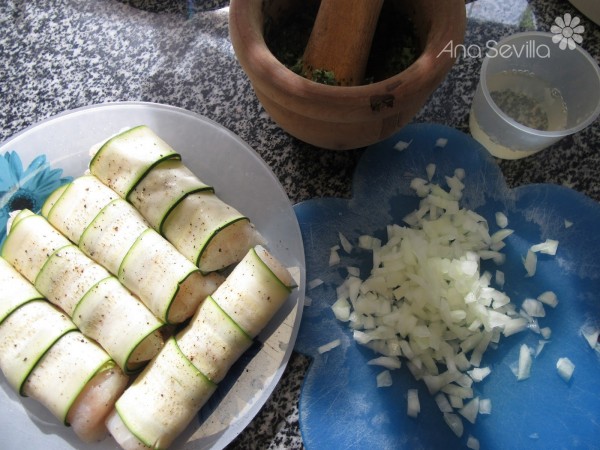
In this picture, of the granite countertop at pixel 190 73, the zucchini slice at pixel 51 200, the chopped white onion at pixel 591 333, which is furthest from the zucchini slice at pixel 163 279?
the chopped white onion at pixel 591 333

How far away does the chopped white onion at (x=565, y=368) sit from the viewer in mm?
1107

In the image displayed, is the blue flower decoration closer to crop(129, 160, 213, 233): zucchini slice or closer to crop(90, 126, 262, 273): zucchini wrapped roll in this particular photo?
crop(90, 126, 262, 273): zucchini wrapped roll

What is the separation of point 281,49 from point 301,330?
0.63m

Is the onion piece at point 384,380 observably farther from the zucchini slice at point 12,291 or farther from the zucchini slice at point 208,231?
the zucchini slice at point 12,291

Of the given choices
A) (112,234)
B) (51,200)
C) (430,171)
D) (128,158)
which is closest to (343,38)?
(430,171)

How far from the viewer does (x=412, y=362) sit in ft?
3.66

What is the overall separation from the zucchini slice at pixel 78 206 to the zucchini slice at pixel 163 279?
13 centimetres

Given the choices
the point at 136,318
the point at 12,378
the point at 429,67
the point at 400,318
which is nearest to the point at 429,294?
the point at 400,318

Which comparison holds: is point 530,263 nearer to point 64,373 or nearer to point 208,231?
point 208,231

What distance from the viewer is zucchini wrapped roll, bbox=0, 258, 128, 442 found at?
3.34 ft

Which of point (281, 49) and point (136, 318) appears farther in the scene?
point (281, 49)

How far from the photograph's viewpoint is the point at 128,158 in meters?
1.15

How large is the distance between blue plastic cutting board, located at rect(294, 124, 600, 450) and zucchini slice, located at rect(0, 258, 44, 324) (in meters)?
0.57

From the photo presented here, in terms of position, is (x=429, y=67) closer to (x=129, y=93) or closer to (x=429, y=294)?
(x=429, y=294)
